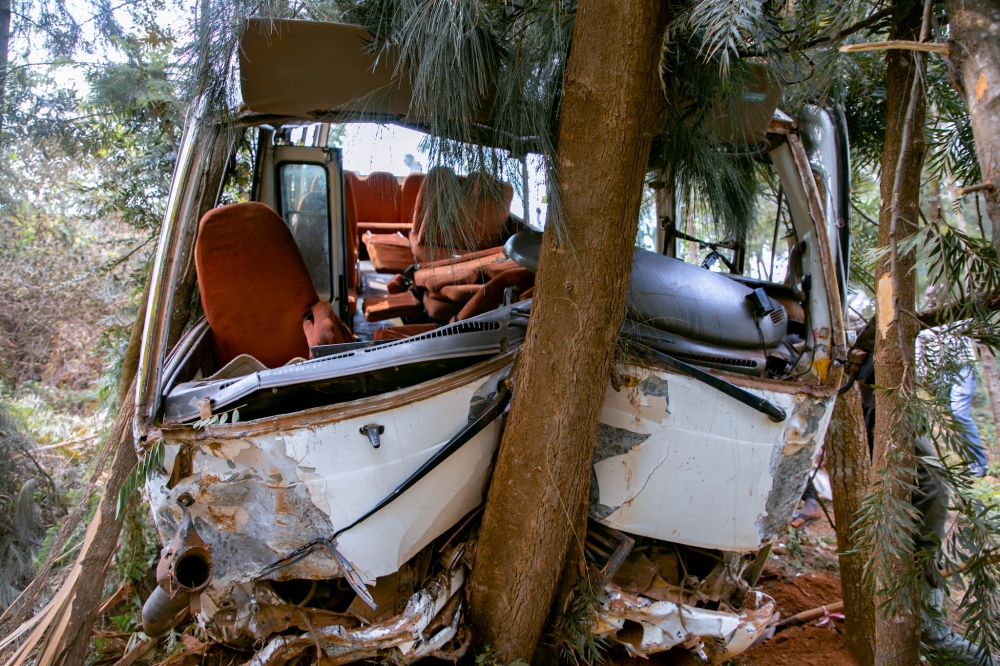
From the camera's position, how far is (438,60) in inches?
91.7

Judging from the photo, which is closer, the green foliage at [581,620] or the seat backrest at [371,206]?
the green foliage at [581,620]

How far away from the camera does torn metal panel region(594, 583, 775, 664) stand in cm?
275

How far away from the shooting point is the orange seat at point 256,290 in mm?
3072

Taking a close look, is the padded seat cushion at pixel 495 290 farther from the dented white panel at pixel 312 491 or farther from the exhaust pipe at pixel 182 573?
the exhaust pipe at pixel 182 573

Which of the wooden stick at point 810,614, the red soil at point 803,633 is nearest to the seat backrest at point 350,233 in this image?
the red soil at point 803,633

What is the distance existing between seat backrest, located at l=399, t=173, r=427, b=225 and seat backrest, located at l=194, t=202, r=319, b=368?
1.73 m

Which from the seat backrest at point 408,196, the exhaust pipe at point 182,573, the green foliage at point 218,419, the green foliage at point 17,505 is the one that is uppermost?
the seat backrest at point 408,196

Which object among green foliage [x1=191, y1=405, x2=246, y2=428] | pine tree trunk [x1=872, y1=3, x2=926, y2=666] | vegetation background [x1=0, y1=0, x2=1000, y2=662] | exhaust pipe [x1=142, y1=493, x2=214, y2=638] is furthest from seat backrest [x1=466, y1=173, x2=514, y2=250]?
exhaust pipe [x1=142, y1=493, x2=214, y2=638]

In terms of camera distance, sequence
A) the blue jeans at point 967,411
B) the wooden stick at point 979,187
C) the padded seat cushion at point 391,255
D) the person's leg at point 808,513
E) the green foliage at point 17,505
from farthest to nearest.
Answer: the person's leg at point 808,513
the padded seat cushion at point 391,255
the green foliage at point 17,505
the blue jeans at point 967,411
the wooden stick at point 979,187

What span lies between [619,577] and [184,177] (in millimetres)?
2408

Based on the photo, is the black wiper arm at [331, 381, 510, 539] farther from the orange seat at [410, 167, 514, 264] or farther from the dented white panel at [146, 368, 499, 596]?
the orange seat at [410, 167, 514, 264]

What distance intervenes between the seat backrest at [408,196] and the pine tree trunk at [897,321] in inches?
128

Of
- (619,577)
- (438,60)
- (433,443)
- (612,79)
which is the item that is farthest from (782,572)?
(438,60)

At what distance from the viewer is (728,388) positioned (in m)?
2.63
